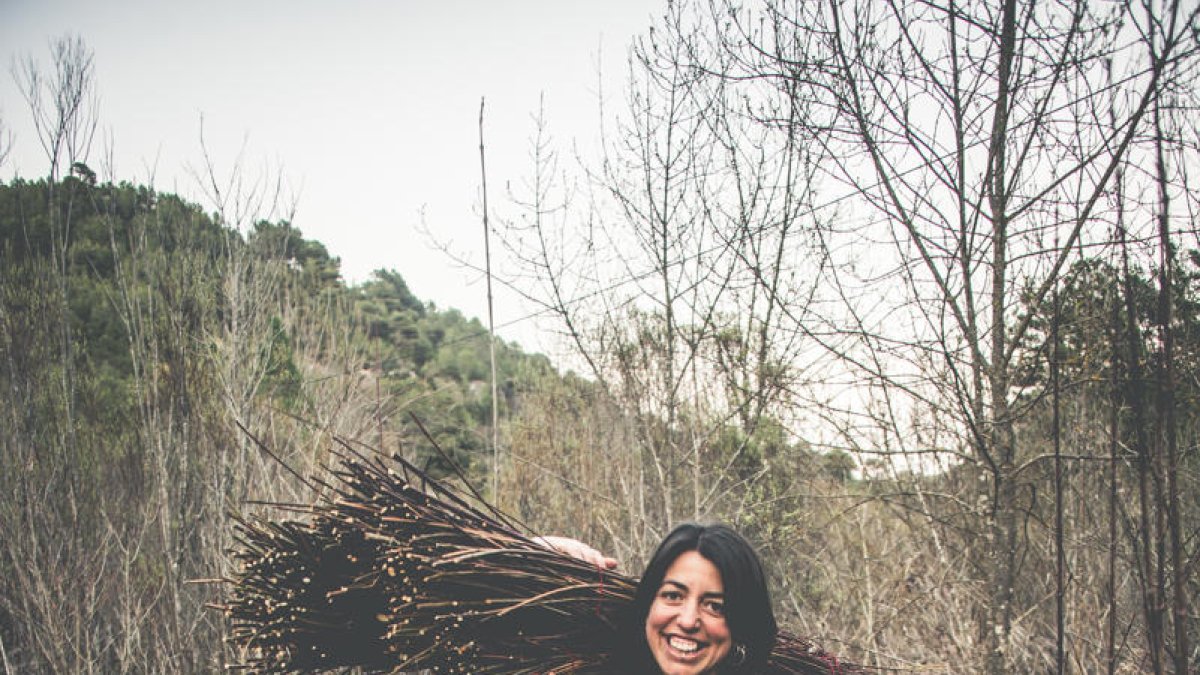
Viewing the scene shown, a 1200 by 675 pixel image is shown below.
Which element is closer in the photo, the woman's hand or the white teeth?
the white teeth

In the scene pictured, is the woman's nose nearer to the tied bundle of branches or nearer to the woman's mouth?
the woman's mouth

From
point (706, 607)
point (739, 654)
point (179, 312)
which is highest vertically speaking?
point (179, 312)

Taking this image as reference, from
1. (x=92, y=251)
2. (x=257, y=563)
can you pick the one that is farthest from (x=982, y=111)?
(x=92, y=251)

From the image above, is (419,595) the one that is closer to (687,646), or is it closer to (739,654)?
(687,646)

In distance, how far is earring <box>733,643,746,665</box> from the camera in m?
1.99

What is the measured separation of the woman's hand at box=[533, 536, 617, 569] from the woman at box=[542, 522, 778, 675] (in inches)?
10.5

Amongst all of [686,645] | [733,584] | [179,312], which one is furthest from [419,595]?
[179,312]

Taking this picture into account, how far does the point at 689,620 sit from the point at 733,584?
0.15m

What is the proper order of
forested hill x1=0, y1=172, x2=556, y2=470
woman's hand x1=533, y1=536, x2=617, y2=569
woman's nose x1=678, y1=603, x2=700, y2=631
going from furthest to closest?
forested hill x1=0, y1=172, x2=556, y2=470 < woman's hand x1=533, y1=536, x2=617, y2=569 < woman's nose x1=678, y1=603, x2=700, y2=631

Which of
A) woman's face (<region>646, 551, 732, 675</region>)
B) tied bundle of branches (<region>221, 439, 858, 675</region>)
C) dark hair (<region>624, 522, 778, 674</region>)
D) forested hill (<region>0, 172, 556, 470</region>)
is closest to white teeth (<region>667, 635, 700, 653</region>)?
woman's face (<region>646, 551, 732, 675</region>)

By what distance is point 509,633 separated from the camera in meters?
2.19

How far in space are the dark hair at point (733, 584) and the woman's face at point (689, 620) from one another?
20mm

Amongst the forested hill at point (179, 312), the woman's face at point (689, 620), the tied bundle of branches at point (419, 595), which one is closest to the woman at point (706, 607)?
the woman's face at point (689, 620)

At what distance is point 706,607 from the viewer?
6.47 ft
